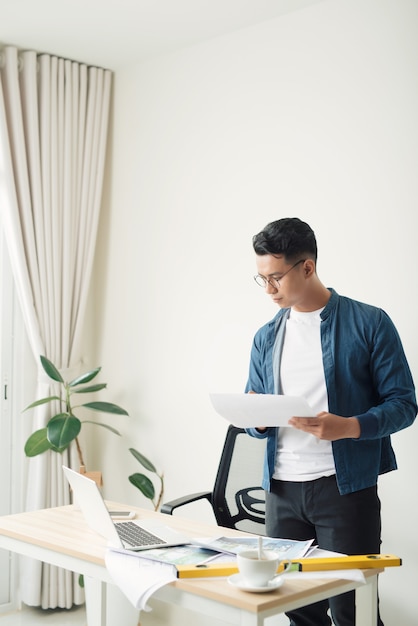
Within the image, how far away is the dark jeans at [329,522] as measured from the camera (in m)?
2.34

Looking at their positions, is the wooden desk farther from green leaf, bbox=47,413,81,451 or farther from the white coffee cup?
green leaf, bbox=47,413,81,451

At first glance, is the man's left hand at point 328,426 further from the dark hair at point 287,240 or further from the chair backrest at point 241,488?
the chair backrest at point 241,488

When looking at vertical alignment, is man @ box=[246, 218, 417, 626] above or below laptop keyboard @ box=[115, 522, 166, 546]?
above

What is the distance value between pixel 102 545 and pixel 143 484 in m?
1.58

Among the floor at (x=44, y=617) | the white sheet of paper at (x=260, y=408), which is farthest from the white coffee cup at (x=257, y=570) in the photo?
the floor at (x=44, y=617)

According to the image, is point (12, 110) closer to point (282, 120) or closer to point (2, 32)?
point (2, 32)

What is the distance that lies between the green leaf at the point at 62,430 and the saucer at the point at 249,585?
6.50ft

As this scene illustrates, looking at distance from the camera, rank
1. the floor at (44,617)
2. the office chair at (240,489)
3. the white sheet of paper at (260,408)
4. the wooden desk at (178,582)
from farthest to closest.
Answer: the floor at (44,617) < the office chair at (240,489) < the white sheet of paper at (260,408) < the wooden desk at (178,582)

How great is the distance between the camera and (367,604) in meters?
2.03

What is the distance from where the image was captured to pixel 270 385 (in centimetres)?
252

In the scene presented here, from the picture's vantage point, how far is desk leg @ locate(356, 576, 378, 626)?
2029 millimetres

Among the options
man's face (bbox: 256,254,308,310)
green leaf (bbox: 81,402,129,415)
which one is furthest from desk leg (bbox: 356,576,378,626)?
green leaf (bbox: 81,402,129,415)

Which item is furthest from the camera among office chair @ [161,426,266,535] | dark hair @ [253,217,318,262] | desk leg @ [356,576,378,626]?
office chair @ [161,426,266,535]

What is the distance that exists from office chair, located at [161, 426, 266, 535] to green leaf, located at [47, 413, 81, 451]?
773 millimetres
